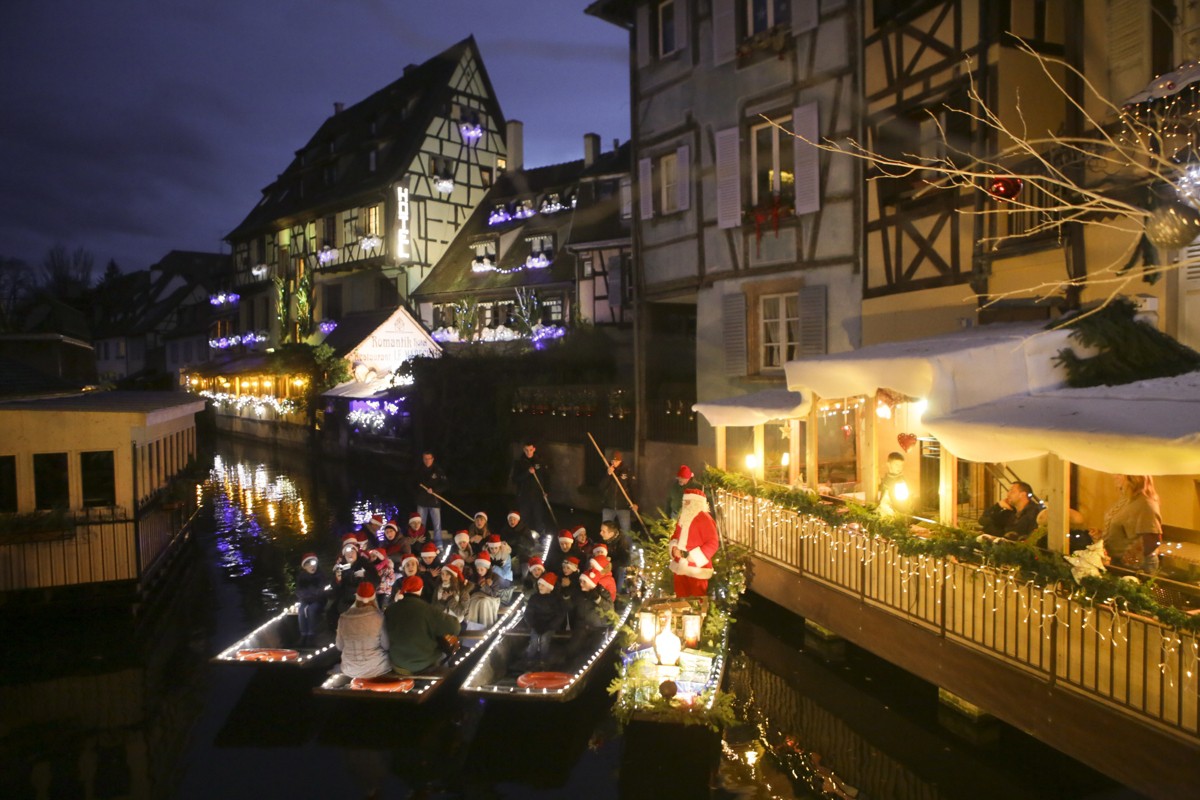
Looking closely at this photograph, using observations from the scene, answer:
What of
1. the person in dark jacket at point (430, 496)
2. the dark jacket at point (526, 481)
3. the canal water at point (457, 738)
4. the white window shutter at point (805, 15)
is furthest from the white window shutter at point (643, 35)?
the canal water at point (457, 738)

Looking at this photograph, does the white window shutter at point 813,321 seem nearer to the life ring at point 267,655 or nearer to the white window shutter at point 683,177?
the white window shutter at point 683,177

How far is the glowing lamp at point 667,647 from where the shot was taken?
8297 millimetres

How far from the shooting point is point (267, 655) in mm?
9266

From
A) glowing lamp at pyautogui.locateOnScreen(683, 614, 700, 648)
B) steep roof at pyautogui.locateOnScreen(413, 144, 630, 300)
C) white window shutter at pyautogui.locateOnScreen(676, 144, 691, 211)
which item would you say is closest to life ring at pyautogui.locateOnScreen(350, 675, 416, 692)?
glowing lamp at pyautogui.locateOnScreen(683, 614, 700, 648)

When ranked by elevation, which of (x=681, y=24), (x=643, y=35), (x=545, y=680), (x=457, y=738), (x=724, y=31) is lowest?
(x=457, y=738)

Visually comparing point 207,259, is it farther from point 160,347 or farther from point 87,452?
point 87,452

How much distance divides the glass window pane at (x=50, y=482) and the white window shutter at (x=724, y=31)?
43.0 feet

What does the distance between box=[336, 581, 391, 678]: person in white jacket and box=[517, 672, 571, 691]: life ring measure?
1.44 metres

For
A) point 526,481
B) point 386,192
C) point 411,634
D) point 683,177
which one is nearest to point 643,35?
point 683,177

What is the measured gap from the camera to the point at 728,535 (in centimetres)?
1267

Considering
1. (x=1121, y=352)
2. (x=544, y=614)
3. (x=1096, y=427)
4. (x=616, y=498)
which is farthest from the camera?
(x=616, y=498)

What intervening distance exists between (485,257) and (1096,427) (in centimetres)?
2969

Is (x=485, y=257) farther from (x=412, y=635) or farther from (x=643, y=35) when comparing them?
(x=412, y=635)

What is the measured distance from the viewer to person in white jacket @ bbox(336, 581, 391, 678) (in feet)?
28.3
